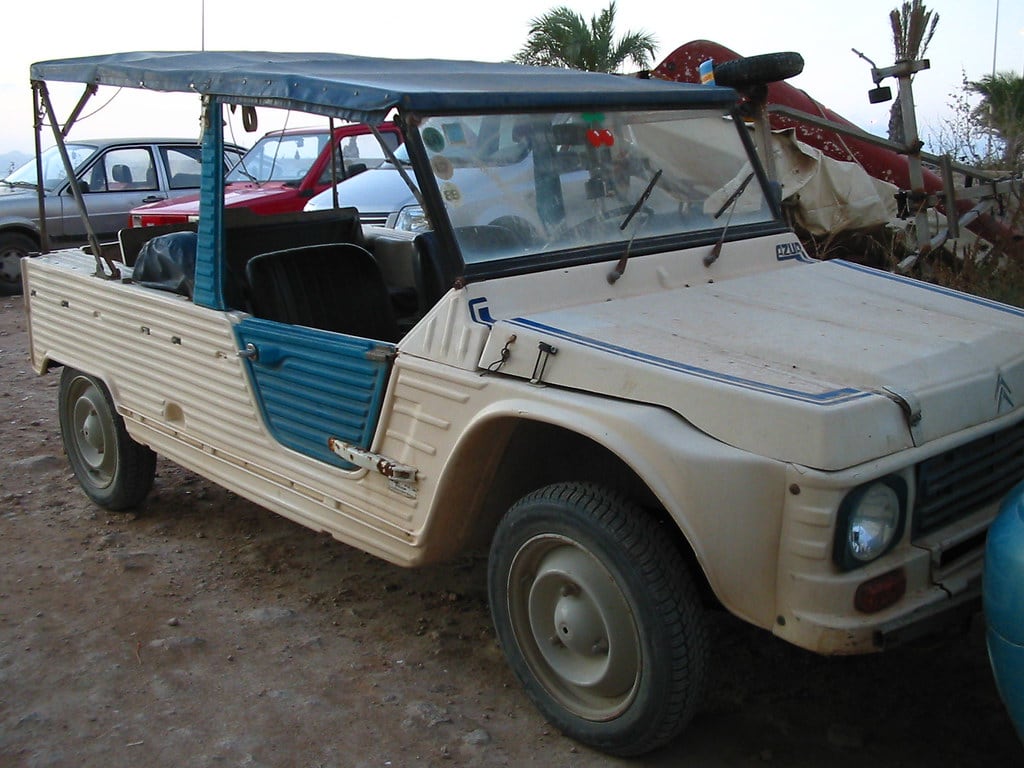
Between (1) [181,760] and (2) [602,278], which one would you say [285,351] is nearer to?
(2) [602,278]

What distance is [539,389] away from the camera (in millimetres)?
2836

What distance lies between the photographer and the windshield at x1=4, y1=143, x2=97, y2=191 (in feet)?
37.1

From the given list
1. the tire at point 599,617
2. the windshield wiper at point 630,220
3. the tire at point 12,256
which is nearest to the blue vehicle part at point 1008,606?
Result: the tire at point 599,617

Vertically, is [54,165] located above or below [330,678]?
above

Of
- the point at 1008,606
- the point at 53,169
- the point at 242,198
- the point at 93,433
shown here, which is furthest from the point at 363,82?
the point at 53,169

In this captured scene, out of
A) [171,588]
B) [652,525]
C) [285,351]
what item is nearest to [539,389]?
[652,525]

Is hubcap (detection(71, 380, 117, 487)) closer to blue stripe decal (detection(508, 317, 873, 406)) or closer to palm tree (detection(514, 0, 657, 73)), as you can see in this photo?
blue stripe decal (detection(508, 317, 873, 406))

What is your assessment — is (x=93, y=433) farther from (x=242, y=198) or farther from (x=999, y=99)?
(x=999, y=99)

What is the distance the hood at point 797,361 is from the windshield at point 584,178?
0.31 metres

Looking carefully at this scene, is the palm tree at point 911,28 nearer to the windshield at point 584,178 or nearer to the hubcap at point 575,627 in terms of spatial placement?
the windshield at point 584,178

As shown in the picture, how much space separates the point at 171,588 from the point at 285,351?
48.2 inches

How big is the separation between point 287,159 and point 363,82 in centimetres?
765

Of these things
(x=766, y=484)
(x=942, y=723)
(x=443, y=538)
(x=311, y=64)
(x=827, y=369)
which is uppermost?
(x=311, y=64)

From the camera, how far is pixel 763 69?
14.1 feet
